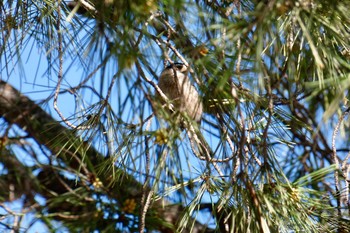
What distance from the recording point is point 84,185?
1759mm

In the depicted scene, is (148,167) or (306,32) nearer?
(306,32)

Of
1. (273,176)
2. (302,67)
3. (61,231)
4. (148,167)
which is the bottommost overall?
(61,231)

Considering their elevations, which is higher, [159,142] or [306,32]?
[306,32]

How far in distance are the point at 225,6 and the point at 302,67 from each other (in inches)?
8.5

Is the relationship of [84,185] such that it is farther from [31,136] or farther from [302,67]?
[302,67]

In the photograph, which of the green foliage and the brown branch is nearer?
the green foliage

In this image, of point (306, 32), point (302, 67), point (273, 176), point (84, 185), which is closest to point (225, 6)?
point (302, 67)

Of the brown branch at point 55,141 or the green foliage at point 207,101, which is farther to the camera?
→ the brown branch at point 55,141

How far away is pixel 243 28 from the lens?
41.6 inches

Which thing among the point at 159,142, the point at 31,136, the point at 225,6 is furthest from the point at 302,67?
the point at 31,136

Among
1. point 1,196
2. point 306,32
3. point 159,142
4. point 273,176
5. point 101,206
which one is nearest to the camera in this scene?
point 306,32

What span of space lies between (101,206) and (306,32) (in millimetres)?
852

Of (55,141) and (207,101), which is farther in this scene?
(55,141)

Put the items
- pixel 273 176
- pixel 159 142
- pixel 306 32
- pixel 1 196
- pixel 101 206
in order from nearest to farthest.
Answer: pixel 306 32 → pixel 159 142 → pixel 273 176 → pixel 1 196 → pixel 101 206
